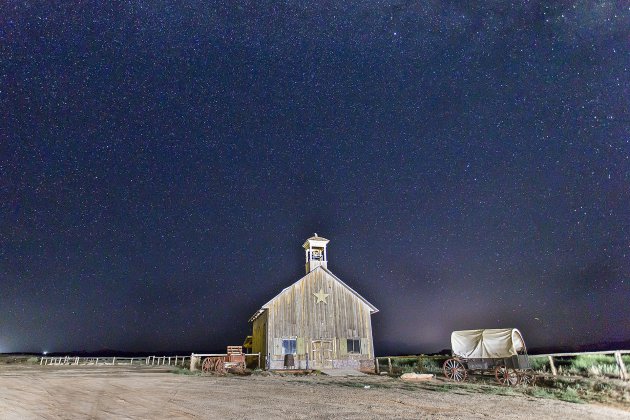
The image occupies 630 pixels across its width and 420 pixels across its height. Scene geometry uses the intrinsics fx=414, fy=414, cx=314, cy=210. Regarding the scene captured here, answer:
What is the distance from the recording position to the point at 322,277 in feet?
104

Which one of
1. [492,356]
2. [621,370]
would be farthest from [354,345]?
[621,370]

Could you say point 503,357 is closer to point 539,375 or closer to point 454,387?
point 539,375

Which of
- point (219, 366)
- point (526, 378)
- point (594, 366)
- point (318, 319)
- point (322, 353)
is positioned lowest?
point (526, 378)

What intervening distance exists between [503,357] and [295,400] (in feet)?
41.3

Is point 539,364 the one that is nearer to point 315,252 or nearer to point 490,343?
point 490,343

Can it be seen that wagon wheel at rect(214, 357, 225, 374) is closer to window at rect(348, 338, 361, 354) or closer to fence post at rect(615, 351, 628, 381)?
window at rect(348, 338, 361, 354)

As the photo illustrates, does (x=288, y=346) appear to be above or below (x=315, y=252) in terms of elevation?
below

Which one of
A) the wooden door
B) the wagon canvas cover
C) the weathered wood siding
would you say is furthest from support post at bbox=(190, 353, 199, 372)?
the wagon canvas cover

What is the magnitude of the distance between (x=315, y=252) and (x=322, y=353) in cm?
815

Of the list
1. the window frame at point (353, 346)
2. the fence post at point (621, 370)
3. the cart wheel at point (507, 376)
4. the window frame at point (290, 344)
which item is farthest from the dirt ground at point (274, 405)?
the window frame at point (353, 346)

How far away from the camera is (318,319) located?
100 feet

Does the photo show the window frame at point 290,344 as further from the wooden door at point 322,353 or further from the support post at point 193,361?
the support post at point 193,361

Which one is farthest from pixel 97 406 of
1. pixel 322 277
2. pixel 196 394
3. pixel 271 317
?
pixel 322 277

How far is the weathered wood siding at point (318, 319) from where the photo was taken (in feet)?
97.1
